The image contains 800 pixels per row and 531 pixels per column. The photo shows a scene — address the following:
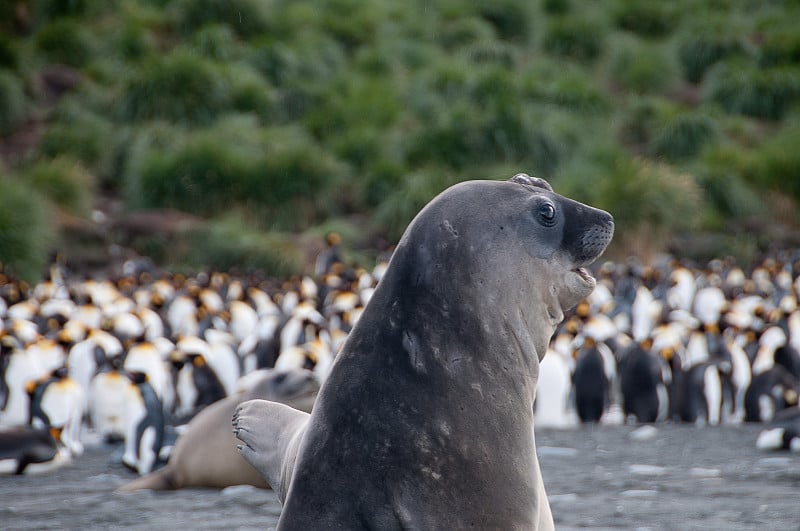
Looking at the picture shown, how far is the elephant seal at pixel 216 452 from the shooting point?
7113 mm

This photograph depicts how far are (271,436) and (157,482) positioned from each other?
4.00 meters

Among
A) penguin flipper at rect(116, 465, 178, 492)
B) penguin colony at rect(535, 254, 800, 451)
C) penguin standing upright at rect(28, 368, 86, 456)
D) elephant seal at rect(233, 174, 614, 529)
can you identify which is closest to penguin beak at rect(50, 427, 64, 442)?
penguin standing upright at rect(28, 368, 86, 456)

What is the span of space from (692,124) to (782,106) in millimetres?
4282

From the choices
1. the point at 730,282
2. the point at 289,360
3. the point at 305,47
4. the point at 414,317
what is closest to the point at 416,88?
the point at 305,47

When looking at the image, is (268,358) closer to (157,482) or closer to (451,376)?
(157,482)

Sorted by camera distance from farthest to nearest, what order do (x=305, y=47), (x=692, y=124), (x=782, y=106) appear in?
(x=305, y=47)
(x=782, y=106)
(x=692, y=124)

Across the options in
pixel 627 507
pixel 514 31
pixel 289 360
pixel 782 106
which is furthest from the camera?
pixel 514 31

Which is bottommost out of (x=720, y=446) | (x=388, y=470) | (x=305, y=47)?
(x=720, y=446)

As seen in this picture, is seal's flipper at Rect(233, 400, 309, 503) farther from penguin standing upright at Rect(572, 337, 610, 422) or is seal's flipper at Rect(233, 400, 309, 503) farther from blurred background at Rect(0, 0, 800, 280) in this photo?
blurred background at Rect(0, 0, 800, 280)

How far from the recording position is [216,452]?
712 cm

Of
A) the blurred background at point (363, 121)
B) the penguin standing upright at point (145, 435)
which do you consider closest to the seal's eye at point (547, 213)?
the penguin standing upright at point (145, 435)

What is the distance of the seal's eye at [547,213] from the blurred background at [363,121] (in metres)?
18.1

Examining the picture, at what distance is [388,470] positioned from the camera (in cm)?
290

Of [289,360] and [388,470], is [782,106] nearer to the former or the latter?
[289,360]
